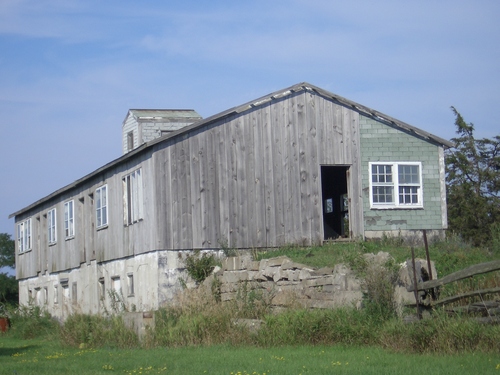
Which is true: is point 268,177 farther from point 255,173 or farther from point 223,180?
point 223,180

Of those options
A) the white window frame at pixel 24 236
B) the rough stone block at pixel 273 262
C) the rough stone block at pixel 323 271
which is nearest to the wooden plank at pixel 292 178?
the rough stone block at pixel 273 262

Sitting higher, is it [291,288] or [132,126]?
[132,126]

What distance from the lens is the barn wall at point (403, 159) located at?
87.7ft

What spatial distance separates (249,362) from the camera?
14.7 meters

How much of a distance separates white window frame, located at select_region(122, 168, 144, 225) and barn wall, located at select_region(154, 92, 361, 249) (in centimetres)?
161

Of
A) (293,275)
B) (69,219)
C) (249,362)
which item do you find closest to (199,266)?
(293,275)

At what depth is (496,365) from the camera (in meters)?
12.5

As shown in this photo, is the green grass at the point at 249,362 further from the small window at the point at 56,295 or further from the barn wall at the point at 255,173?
the small window at the point at 56,295

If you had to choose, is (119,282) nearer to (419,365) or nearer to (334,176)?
(334,176)

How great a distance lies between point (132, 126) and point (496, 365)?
22.6 metres

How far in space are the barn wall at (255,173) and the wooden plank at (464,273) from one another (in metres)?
9.97

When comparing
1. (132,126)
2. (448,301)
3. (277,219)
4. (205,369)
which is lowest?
(205,369)

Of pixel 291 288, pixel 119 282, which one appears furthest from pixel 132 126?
pixel 291 288

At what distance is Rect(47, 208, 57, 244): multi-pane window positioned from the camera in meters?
36.6
